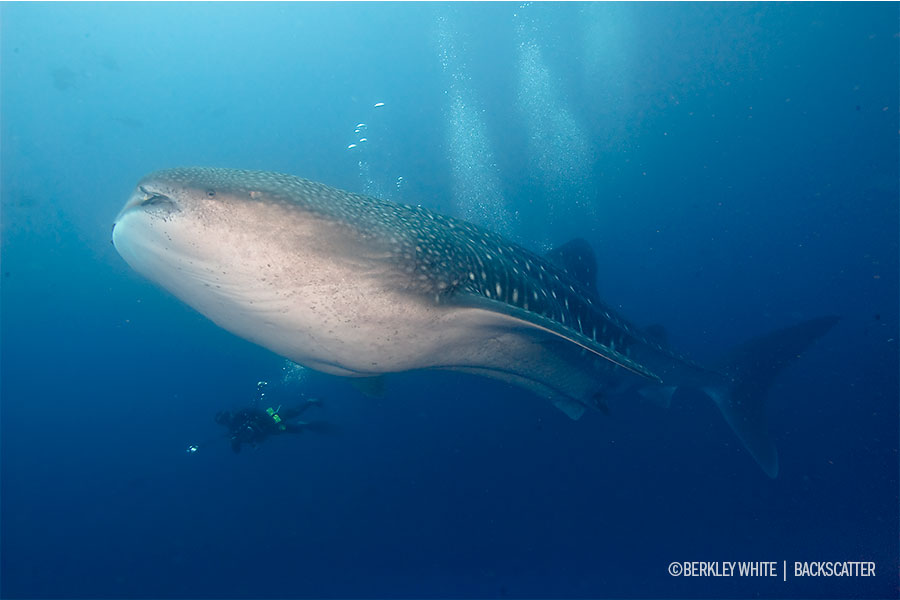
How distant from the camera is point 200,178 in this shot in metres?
2.42

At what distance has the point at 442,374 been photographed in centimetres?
1623

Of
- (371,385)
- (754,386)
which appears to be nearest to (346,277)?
(371,385)

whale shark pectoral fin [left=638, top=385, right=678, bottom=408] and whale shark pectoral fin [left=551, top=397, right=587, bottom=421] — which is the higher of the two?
whale shark pectoral fin [left=638, top=385, right=678, bottom=408]

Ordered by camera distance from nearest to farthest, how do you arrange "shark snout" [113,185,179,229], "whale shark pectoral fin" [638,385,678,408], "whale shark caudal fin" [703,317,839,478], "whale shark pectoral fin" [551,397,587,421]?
1. "shark snout" [113,185,179,229]
2. "whale shark pectoral fin" [551,397,587,421]
3. "whale shark pectoral fin" [638,385,678,408]
4. "whale shark caudal fin" [703,317,839,478]

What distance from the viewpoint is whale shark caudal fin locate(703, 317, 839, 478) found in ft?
24.6

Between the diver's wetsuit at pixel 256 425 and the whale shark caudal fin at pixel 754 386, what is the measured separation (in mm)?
9260

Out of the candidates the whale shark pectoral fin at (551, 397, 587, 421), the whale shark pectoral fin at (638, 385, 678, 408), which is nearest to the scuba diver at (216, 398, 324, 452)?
the whale shark pectoral fin at (551, 397, 587, 421)

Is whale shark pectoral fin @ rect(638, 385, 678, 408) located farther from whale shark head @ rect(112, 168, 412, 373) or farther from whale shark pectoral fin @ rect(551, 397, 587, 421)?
whale shark head @ rect(112, 168, 412, 373)

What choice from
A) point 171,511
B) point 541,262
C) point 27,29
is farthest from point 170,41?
point 541,262

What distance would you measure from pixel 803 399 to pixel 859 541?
7.25 m

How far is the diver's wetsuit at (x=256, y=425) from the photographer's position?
401 inches

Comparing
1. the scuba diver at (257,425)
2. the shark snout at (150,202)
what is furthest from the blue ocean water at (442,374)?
the shark snout at (150,202)

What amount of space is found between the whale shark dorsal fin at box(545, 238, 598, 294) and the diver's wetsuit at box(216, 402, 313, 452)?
7374mm

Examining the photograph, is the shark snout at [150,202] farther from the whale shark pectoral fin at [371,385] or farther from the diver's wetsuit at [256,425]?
the diver's wetsuit at [256,425]
